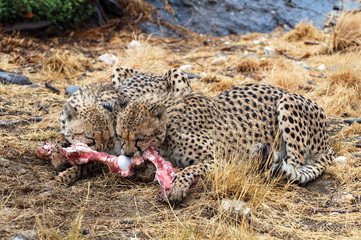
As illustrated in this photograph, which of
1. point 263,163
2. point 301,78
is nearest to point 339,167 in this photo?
point 263,163

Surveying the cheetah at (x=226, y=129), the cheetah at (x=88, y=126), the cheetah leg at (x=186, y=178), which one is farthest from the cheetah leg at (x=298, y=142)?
the cheetah at (x=88, y=126)

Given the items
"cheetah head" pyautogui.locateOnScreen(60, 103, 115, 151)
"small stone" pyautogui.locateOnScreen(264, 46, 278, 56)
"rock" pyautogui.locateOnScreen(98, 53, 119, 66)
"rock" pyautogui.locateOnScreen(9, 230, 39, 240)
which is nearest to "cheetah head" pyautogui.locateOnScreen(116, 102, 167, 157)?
"cheetah head" pyautogui.locateOnScreen(60, 103, 115, 151)

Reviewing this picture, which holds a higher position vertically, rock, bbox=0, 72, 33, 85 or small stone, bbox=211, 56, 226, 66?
rock, bbox=0, 72, 33, 85

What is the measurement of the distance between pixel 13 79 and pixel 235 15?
6733 mm

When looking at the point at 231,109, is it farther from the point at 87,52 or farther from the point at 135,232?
the point at 87,52

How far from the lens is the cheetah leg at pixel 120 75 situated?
19.3ft

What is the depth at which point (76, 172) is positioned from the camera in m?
4.02

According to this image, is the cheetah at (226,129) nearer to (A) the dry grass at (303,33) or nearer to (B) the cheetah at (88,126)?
(B) the cheetah at (88,126)

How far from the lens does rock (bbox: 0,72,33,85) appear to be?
670cm

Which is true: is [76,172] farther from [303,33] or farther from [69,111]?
[303,33]

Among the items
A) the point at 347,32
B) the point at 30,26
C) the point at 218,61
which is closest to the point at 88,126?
the point at 218,61

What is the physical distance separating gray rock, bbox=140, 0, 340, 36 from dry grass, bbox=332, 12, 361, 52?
2.75 m

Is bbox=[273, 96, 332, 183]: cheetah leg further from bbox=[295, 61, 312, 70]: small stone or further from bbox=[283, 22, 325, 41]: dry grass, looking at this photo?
bbox=[283, 22, 325, 41]: dry grass

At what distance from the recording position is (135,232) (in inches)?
122
